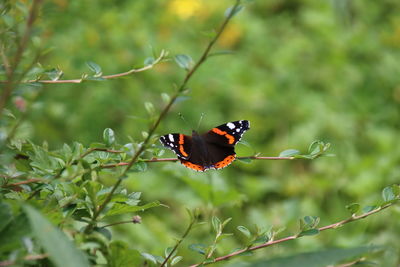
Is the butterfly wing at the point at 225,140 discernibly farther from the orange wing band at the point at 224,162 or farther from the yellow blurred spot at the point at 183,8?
the yellow blurred spot at the point at 183,8

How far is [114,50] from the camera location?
284 centimetres

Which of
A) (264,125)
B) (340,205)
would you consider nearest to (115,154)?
(340,205)

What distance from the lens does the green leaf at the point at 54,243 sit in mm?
684

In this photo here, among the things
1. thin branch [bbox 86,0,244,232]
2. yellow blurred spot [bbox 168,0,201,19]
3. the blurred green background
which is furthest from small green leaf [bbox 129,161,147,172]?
yellow blurred spot [bbox 168,0,201,19]

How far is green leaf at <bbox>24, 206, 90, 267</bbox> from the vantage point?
0.68m

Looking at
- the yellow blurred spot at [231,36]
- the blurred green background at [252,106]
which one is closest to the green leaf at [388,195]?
the blurred green background at [252,106]

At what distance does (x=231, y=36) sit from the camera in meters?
4.17

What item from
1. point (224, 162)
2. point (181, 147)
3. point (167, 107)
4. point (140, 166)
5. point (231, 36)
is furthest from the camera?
point (231, 36)

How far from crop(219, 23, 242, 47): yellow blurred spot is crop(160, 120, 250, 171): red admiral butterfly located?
97.5 inches

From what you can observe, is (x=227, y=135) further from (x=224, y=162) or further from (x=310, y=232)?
(x=310, y=232)

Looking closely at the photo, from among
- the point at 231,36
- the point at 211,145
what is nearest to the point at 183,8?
the point at 231,36

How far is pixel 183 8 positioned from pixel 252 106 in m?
0.80

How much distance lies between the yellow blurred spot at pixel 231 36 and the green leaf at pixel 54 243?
142 inches

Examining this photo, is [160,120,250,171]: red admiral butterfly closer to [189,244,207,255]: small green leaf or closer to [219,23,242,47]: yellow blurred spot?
[189,244,207,255]: small green leaf
